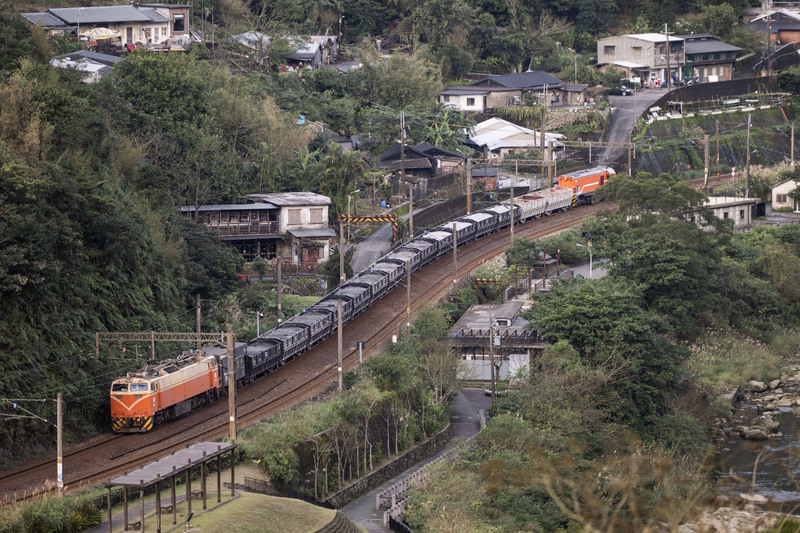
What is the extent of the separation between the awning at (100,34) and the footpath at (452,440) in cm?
4332

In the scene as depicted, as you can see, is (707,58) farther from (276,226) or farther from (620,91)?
(276,226)

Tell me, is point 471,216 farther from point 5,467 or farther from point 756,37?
point 756,37

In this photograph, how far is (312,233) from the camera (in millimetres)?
56562

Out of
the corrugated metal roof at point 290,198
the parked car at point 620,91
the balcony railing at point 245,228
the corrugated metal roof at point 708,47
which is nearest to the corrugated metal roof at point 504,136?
the parked car at point 620,91

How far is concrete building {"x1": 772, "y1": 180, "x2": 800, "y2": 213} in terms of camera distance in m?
75.9

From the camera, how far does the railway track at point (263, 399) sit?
29.4m

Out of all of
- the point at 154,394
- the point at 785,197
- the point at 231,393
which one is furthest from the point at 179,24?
the point at 231,393

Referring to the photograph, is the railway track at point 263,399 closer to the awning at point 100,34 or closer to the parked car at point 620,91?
the awning at point 100,34

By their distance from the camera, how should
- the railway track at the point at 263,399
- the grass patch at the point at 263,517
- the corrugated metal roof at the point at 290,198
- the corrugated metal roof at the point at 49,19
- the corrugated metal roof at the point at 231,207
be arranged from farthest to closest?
the corrugated metal roof at the point at 49,19
the corrugated metal roof at the point at 290,198
the corrugated metal roof at the point at 231,207
the railway track at the point at 263,399
the grass patch at the point at 263,517

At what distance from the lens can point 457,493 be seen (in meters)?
30.3

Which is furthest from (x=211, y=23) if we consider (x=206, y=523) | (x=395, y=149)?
(x=206, y=523)

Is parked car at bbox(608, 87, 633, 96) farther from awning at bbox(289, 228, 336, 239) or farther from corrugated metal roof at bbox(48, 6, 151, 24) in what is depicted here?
awning at bbox(289, 228, 336, 239)

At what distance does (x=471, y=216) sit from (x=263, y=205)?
1278cm

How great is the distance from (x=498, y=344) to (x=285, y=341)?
9.23m
